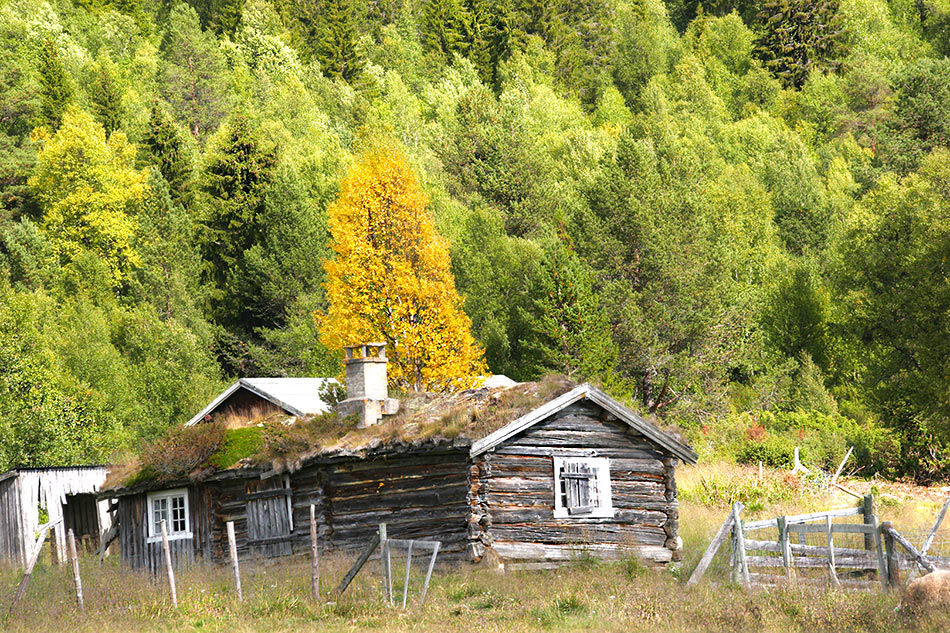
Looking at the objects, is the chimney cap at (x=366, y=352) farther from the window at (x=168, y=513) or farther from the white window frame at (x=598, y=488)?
the window at (x=168, y=513)

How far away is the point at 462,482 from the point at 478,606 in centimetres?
453

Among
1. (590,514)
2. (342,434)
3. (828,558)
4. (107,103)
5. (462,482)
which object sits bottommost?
(828,558)

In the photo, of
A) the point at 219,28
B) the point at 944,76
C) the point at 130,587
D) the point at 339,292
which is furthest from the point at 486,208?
the point at 219,28

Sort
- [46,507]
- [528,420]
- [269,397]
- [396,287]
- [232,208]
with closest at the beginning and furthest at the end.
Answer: [528,420]
[46,507]
[269,397]
[396,287]
[232,208]

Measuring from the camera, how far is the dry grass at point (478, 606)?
17.0 metres

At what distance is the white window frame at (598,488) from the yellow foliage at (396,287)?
42.7 feet

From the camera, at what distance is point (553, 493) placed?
24.7 meters

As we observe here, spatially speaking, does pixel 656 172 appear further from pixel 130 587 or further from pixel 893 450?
pixel 130 587

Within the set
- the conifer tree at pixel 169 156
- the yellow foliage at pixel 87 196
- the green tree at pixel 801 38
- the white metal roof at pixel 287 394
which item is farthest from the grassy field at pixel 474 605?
the green tree at pixel 801 38

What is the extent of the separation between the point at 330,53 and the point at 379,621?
102m

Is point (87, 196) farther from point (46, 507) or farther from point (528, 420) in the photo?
point (528, 420)

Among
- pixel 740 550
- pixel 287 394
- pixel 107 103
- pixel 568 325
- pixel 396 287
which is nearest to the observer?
pixel 740 550

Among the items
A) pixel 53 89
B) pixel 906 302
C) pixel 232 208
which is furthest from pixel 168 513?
pixel 53 89

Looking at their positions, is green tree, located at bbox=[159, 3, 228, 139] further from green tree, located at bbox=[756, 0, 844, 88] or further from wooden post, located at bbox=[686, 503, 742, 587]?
wooden post, located at bbox=[686, 503, 742, 587]
